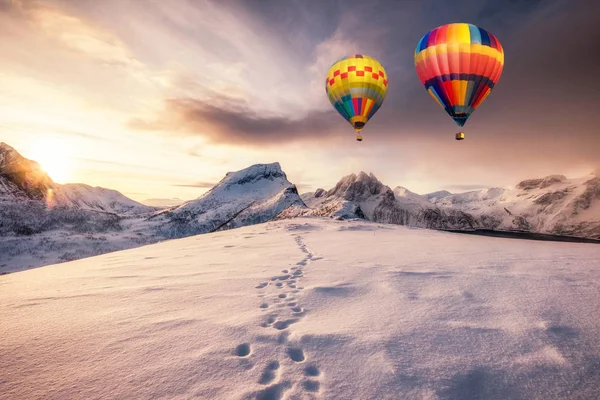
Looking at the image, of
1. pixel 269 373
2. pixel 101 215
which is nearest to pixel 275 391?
pixel 269 373

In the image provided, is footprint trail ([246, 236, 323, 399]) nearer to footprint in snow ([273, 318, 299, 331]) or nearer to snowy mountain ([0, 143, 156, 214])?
footprint in snow ([273, 318, 299, 331])

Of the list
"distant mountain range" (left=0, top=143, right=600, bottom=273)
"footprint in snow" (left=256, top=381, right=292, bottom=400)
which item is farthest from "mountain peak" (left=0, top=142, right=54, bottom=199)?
"footprint in snow" (left=256, top=381, right=292, bottom=400)

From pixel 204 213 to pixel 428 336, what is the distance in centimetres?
13879

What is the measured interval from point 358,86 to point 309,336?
28208 mm

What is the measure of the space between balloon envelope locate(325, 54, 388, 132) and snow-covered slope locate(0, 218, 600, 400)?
24.6 m

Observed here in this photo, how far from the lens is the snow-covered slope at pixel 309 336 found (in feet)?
8.58

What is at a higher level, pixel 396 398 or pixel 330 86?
pixel 330 86

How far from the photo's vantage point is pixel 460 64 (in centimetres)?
2062

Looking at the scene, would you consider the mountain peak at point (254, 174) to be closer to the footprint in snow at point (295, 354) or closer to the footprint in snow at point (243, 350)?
the footprint in snow at point (243, 350)

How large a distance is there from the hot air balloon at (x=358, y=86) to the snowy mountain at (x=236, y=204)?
32451mm

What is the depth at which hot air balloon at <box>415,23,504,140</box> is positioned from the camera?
2056 cm

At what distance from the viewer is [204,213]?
133 metres

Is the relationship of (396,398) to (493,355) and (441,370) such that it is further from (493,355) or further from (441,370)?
(493,355)

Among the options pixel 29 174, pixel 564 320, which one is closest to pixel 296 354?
pixel 564 320
